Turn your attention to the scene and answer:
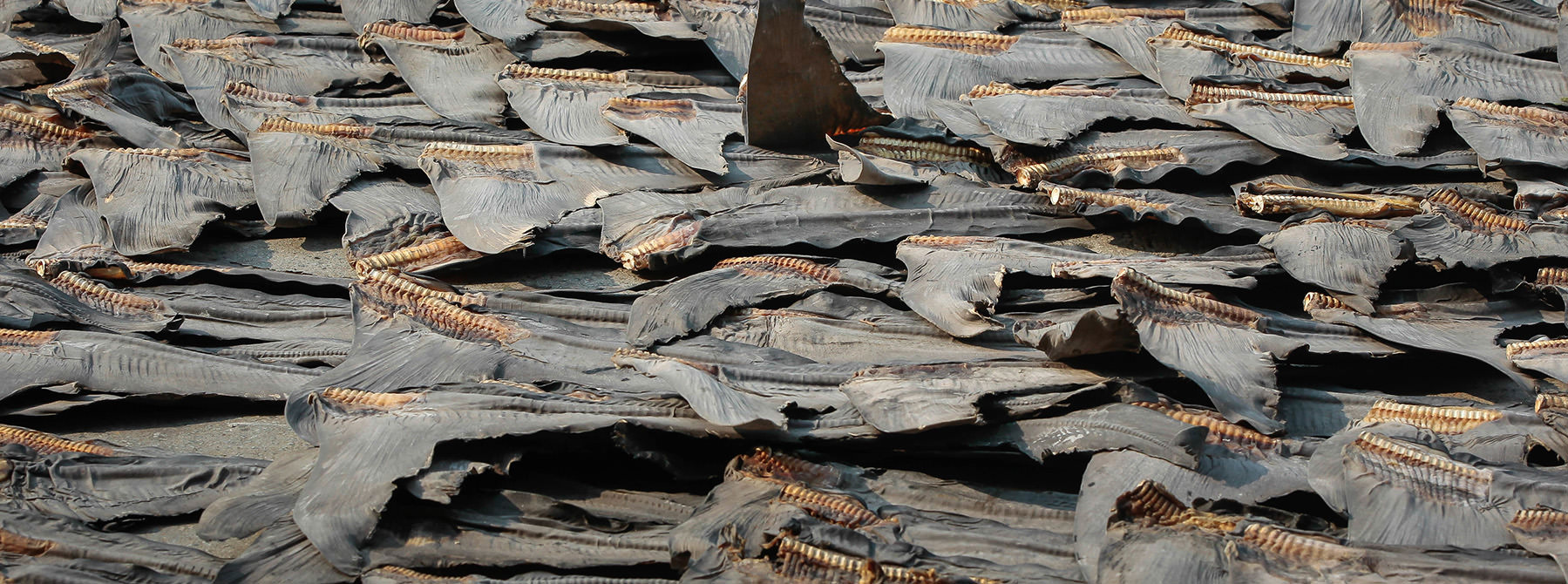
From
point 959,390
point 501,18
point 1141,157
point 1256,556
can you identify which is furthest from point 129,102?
point 1256,556

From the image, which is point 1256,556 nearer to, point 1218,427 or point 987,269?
point 1218,427

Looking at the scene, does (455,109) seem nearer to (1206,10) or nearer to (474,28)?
(474,28)

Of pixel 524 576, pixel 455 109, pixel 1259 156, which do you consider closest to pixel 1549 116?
pixel 1259 156

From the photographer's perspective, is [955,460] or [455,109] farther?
[455,109]

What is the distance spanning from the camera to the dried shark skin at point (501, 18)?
337cm

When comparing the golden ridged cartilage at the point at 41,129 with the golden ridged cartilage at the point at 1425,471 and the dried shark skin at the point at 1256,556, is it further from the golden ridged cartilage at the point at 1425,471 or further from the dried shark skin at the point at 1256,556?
the golden ridged cartilage at the point at 1425,471

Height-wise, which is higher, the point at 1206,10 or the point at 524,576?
the point at 1206,10

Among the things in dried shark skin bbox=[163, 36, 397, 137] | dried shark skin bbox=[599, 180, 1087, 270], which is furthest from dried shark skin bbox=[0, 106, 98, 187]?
dried shark skin bbox=[599, 180, 1087, 270]

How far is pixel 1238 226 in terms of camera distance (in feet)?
8.23

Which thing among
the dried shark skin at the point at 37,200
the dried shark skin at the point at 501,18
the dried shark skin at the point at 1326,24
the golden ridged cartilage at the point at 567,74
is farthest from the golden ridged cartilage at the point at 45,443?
the dried shark skin at the point at 1326,24

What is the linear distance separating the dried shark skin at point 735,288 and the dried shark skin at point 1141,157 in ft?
1.92

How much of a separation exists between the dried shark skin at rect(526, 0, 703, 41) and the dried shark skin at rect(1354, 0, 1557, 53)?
6.14 feet

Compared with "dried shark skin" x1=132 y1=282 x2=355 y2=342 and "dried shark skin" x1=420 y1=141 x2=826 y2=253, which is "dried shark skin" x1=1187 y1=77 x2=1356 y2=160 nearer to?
"dried shark skin" x1=420 y1=141 x2=826 y2=253

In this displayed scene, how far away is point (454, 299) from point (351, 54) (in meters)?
1.51
